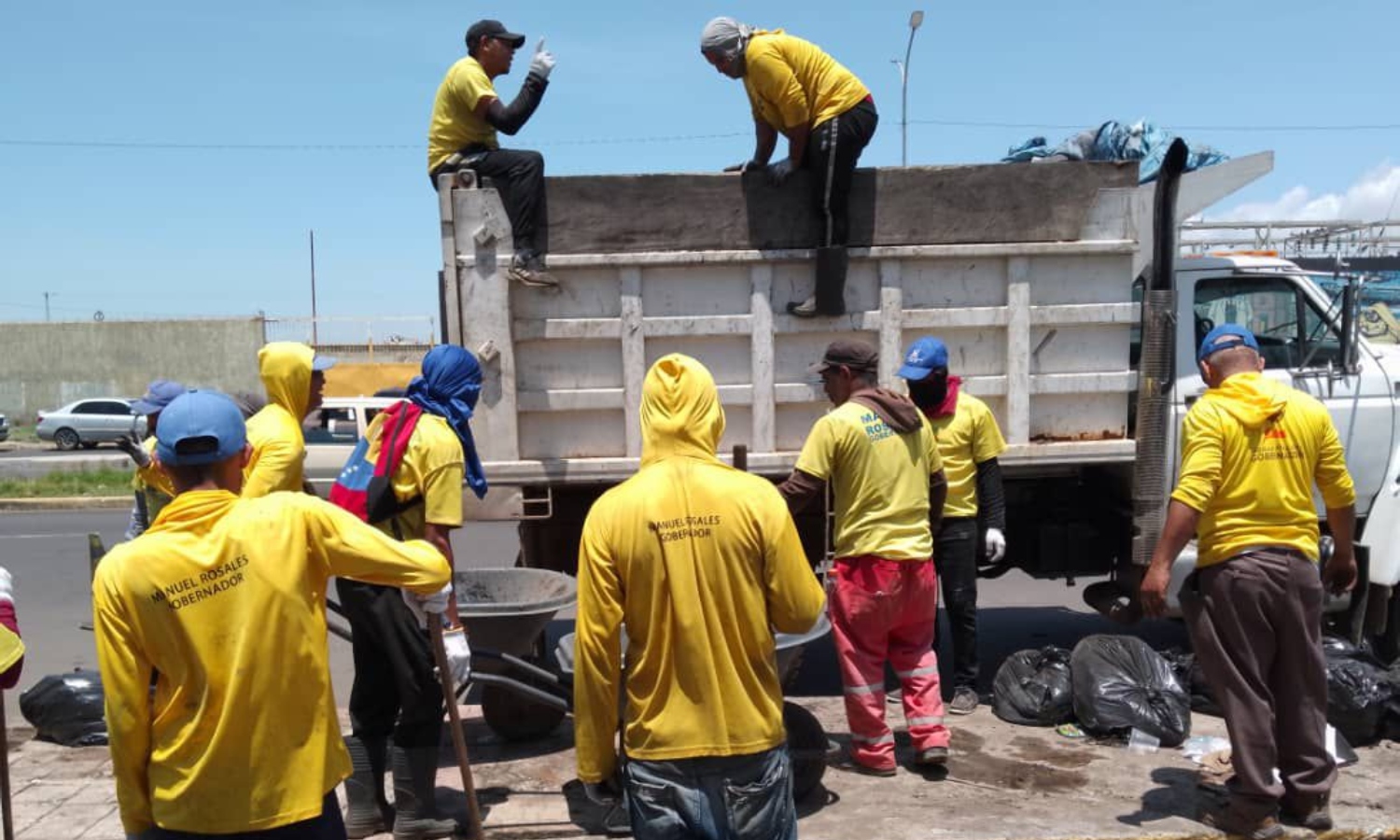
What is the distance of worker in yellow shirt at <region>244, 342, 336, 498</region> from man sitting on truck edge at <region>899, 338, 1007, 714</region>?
265cm

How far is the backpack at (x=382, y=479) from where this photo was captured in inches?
155

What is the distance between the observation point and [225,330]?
3344cm

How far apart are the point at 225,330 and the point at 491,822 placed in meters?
32.4

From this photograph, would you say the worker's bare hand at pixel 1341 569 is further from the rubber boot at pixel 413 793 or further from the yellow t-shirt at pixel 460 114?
the yellow t-shirt at pixel 460 114

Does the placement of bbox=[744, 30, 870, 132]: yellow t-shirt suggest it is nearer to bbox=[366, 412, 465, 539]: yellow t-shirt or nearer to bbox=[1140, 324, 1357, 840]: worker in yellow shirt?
bbox=[1140, 324, 1357, 840]: worker in yellow shirt

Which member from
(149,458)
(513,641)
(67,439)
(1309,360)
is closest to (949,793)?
(513,641)

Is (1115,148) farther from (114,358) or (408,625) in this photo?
(114,358)

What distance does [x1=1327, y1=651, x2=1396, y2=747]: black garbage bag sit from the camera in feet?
16.2

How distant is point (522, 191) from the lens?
5352 mm

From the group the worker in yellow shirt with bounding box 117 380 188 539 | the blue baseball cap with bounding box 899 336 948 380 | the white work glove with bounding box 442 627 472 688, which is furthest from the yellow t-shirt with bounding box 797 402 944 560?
the worker in yellow shirt with bounding box 117 380 188 539

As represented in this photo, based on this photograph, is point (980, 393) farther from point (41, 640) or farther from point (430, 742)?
point (41, 640)

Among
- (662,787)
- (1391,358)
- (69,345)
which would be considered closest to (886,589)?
(662,787)

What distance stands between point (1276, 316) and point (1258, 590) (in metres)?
2.63

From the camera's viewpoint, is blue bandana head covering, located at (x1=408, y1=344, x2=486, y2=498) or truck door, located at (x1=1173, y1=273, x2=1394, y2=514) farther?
truck door, located at (x1=1173, y1=273, x2=1394, y2=514)
